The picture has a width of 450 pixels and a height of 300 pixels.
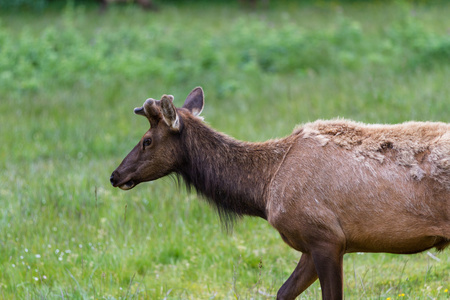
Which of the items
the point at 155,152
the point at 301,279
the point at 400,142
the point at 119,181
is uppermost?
the point at 400,142

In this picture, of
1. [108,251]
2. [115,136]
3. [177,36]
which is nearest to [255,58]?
[177,36]

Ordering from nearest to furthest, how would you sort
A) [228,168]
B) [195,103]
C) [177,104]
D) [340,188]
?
[340,188], [228,168], [195,103], [177,104]

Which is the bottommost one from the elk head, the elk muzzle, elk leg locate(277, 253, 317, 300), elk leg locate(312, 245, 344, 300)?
elk leg locate(277, 253, 317, 300)

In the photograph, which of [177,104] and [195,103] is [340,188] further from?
[177,104]

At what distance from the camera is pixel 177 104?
12258 mm

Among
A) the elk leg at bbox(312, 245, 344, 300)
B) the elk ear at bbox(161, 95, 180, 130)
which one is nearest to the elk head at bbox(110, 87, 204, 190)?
the elk ear at bbox(161, 95, 180, 130)

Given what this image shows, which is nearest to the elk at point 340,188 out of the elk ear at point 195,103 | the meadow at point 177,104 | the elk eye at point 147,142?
the elk eye at point 147,142

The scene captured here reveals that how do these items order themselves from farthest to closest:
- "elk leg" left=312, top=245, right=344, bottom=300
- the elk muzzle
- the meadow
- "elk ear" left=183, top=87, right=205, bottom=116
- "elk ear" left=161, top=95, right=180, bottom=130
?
the meadow → "elk ear" left=183, top=87, right=205, bottom=116 → the elk muzzle → "elk ear" left=161, top=95, right=180, bottom=130 → "elk leg" left=312, top=245, right=344, bottom=300

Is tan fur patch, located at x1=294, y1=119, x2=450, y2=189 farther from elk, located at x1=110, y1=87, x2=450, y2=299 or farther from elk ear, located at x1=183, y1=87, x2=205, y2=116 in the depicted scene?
elk ear, located at x1=183, y1=87, x2=205, y2=116

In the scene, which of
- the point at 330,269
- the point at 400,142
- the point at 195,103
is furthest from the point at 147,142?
the point at 400,142

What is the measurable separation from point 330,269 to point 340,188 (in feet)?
1.99

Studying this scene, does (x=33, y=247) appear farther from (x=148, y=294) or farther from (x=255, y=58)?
(x=255, y=58)

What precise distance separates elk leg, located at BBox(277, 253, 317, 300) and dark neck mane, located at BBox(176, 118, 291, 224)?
22.2 inches

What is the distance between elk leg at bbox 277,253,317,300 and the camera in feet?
16.6
